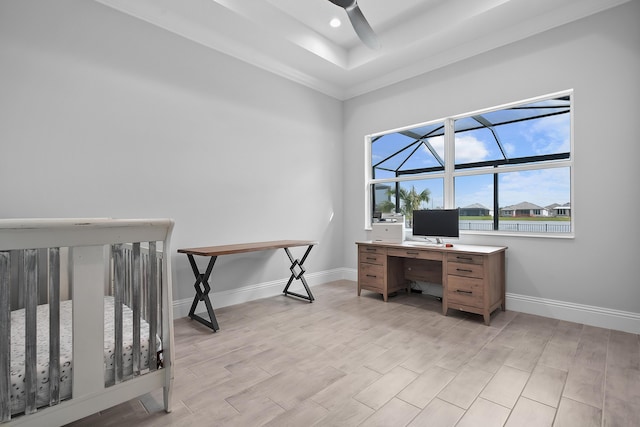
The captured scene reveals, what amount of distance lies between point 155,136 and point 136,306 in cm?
204

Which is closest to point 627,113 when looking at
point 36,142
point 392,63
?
point 392,63

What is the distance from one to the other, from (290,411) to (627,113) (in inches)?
142

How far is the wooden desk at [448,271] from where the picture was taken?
117 inches

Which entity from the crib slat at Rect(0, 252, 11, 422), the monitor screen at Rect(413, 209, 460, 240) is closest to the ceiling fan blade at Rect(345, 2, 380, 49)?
the monitor screen at Rect(413, 209, 460, 240)

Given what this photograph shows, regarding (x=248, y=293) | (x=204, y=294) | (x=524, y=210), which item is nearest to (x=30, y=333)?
(x=204, y=294)

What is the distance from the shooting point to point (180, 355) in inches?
90.7

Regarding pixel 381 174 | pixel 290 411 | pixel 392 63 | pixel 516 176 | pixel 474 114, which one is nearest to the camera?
pixel 290 411

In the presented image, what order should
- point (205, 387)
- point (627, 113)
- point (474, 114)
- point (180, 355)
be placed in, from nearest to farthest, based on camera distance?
point (205, 387)
point (180, 355)
point (627, 113)
point (474, 114)

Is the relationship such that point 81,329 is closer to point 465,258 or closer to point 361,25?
point 361,25

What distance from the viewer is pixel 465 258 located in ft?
10.2

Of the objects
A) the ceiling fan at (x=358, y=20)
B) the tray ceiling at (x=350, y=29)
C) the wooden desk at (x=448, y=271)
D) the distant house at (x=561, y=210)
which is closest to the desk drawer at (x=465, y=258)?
the wooden desk at (x=448, y=271)

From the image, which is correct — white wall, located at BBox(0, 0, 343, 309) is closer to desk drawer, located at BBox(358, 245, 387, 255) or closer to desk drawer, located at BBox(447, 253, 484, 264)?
desk drawer, located at BBox(358, 245, 387, 255)

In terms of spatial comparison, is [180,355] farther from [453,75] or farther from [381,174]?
[453,75]

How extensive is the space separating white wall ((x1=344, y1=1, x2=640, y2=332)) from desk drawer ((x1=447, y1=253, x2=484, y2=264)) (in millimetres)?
632
